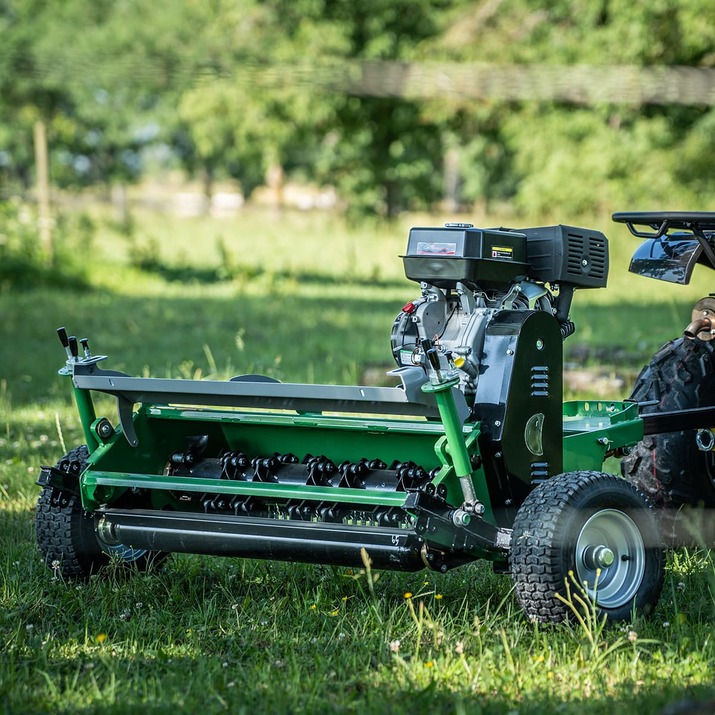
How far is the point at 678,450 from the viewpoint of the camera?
5074 millimetres

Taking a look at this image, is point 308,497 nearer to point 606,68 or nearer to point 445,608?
point 445,608

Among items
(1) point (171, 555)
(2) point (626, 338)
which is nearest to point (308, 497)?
(1) point (171, 555)

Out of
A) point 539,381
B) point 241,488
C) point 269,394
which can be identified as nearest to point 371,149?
point 539,381

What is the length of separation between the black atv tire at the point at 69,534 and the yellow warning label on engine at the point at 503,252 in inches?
68.0

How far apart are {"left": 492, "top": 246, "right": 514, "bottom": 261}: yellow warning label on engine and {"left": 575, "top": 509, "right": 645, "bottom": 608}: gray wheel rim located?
101 centimetres

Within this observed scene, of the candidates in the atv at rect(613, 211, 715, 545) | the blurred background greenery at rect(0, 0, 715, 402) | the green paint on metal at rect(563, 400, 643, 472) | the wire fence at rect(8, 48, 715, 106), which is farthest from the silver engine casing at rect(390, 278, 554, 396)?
the wire fence at rect(8, 48, 715, 106)

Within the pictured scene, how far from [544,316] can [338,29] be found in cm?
2298

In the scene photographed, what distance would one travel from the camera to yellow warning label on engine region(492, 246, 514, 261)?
4.29 meters

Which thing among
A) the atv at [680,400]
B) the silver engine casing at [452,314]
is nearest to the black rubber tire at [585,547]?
the silver engine casing at [452,314]

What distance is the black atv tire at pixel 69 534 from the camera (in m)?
4.45

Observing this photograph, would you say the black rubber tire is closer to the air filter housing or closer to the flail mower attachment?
the flail mower attachment

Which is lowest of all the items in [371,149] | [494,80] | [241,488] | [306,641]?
[306,641]

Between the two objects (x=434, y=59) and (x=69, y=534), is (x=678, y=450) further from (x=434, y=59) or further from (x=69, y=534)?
(x=434, y=59)

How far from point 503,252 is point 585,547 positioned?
3.69ft
